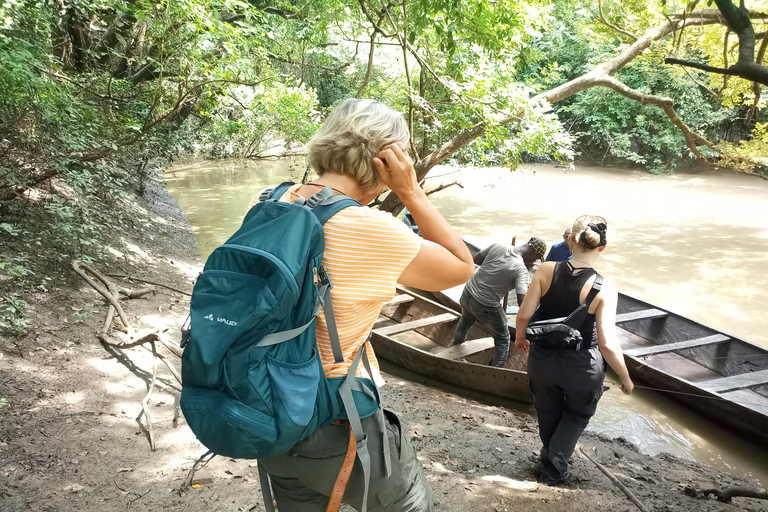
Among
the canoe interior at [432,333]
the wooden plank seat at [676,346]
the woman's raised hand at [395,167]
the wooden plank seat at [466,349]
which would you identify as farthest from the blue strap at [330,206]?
the wooden plank seat at [676,346]

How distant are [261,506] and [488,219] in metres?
15.2

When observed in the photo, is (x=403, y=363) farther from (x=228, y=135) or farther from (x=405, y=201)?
(x=228, y=135)

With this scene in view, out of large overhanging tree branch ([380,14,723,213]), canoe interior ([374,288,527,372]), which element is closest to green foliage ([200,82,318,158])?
large overhanging tree branch ([380,14,723,213])

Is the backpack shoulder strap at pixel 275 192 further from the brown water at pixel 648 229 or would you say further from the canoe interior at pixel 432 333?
the brown water at pixel 648 229

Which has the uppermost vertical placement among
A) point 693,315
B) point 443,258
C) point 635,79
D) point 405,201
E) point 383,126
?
point 635,79

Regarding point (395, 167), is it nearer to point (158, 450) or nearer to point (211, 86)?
point (158, 450)

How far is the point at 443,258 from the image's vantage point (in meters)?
1.35

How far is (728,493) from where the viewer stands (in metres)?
3.19

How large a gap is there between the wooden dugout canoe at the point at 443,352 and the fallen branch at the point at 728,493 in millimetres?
1691

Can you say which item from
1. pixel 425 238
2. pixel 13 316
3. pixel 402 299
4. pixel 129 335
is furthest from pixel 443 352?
pixel 425 238

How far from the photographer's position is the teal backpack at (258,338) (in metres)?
1.12

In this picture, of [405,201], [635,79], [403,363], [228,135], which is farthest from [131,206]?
[635,79]

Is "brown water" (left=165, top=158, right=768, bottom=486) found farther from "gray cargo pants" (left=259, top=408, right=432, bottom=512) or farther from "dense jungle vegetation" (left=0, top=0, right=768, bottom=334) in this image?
"gray cargo pants" (left=259, top=408, right=432, bottom=512)

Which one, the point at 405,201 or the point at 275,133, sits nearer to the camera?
the point at 405,201
